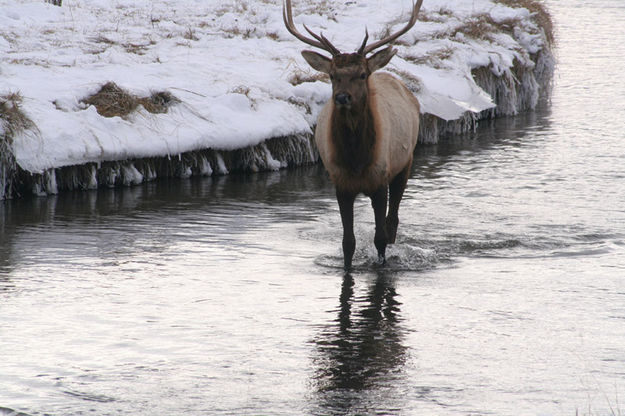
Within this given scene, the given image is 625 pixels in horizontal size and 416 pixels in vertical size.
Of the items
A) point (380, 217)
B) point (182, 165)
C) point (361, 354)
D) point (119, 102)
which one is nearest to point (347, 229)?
point (380, 217)

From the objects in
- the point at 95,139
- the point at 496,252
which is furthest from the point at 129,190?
the point at 496,252

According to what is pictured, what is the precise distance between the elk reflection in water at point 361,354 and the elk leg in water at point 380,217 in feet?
2.95

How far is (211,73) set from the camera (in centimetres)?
1547

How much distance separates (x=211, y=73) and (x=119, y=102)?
259cm

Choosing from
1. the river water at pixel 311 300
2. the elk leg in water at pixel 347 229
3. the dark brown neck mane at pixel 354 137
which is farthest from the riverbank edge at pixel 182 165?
the dark brown neck mane at pixel 354 137

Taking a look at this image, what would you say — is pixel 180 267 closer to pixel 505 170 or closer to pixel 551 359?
pixel 551 359

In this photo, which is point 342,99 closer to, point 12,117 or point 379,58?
point 379,58

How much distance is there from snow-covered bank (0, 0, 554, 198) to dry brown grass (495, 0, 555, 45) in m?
0.08

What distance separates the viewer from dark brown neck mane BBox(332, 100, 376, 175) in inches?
310

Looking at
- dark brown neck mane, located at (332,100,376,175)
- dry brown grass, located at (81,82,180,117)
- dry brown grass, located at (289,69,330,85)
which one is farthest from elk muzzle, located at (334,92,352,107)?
dry brown grass, located at (289,69,330,85)

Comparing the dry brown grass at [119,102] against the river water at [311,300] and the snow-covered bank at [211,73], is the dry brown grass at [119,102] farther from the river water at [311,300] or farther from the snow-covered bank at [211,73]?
the river water at [311,300]

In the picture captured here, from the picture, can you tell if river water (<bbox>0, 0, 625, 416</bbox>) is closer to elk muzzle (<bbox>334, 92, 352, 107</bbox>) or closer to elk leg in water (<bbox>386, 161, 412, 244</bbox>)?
elk leg in water (<bbox>386, 161, 412, 244</bbox>)

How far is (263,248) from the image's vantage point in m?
9.30

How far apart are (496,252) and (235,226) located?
116 inches
